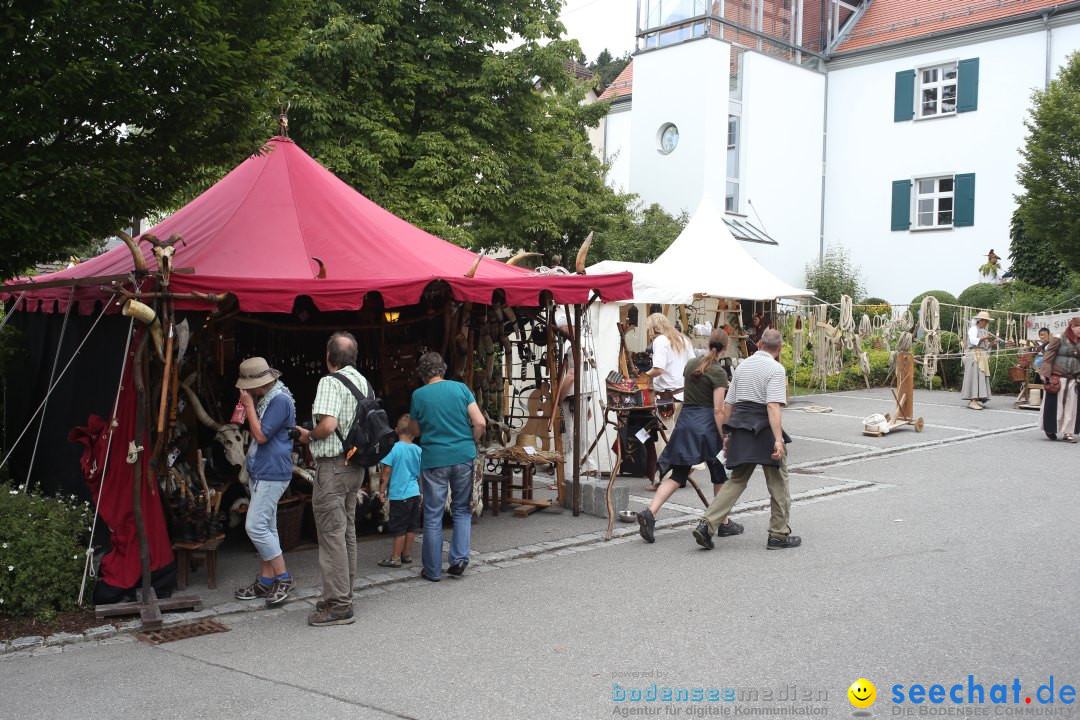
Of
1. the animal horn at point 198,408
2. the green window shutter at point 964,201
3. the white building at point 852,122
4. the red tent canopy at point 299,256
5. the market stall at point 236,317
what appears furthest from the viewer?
the green window shutter at point 964,201

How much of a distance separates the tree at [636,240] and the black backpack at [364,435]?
1869 centimetres

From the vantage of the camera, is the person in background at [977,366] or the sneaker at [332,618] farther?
the person in background at [977,366]

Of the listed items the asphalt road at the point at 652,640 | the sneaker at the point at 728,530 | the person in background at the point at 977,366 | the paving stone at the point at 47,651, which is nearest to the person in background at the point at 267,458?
the asphalt road at the point at 652,640

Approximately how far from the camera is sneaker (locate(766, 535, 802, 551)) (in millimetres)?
7855

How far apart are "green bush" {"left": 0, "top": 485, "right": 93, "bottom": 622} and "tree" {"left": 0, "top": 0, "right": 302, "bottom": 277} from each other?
1.61m

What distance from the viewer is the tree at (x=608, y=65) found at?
190 feet

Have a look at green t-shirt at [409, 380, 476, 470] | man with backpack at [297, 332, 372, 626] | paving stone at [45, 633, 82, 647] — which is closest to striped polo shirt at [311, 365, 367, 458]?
man with backpack at [297, 332, 372, 626]

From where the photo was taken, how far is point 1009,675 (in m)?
4.89


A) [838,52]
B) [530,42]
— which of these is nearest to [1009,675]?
[530,42]

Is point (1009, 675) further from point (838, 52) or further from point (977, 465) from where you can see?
point (838, 52)

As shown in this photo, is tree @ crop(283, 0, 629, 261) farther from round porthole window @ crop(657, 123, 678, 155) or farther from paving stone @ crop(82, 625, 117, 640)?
paving stone @ crop(82, 625, 117, 640)

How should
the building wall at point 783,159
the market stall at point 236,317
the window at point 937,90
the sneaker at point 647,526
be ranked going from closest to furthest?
the market stall at point 236,317 → the sneaker at point 647,526 → the window at point 937,90 → the building wall at point 783,159

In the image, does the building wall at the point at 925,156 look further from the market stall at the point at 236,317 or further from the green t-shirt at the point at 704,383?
the market stall at the point at 236,317

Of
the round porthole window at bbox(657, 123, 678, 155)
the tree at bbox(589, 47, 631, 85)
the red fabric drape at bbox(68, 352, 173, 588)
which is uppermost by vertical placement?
the tree at bbox(589, 47, 631, 85)
